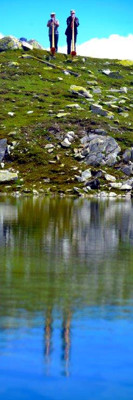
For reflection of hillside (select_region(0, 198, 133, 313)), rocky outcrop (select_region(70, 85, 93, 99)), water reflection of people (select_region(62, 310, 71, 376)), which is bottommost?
reflection of hillside (select_region(0, 198, 133, 313))

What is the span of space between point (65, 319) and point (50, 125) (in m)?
124

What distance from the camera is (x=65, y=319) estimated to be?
74.6 ft

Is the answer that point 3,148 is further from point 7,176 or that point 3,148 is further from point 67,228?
point 67,228

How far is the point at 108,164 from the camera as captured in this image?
133 meters

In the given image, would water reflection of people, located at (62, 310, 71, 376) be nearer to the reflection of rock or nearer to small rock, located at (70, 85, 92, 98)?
the reflection of rock

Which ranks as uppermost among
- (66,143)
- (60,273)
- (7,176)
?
(66,143)

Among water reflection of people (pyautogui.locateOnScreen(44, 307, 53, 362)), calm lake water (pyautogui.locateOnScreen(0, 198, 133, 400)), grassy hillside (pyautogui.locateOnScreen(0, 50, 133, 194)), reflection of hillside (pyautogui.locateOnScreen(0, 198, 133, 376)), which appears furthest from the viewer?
grassy hillside (pyautogui.locateOnScreen(0, 50, 133, 194))

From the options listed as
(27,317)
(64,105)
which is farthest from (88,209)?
(64,105)

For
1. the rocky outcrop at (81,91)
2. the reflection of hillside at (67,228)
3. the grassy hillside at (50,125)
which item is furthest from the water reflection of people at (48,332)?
the rocky outcrop at (81,91)

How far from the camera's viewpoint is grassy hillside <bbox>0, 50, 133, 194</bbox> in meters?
125

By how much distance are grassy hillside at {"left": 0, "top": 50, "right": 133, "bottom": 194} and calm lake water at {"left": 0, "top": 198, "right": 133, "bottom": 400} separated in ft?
252

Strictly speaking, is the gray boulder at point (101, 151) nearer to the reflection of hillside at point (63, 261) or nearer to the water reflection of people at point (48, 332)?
the reflection of hillside at point (63, 261)

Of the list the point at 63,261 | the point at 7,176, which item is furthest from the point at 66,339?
the point at 7,176

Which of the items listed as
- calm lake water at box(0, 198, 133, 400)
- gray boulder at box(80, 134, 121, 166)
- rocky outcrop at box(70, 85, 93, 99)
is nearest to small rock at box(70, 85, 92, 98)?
rocky outcrop at box(70, 85, 93, 99)
